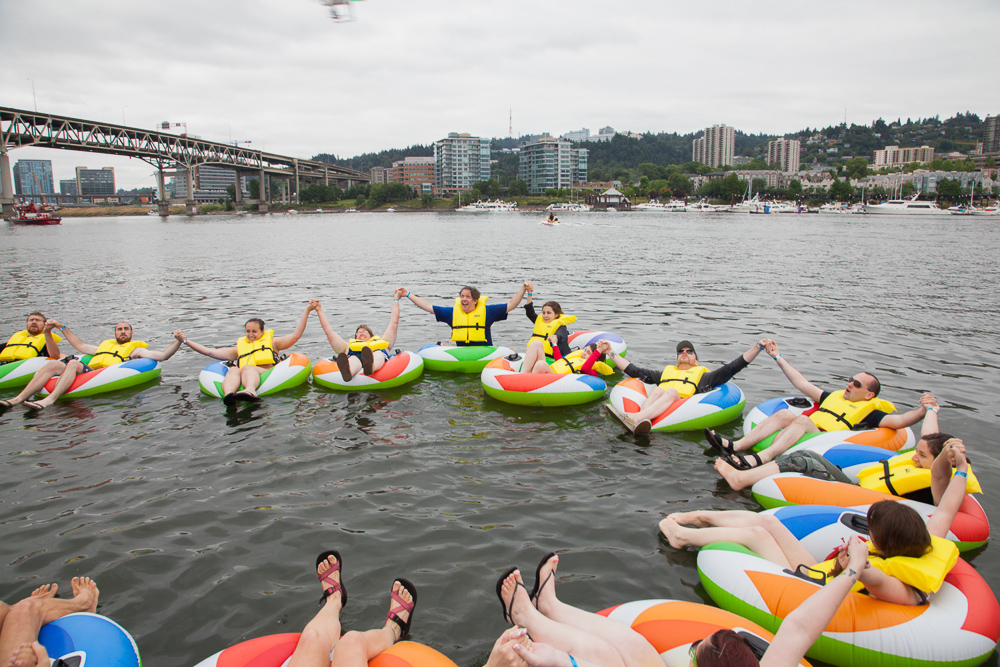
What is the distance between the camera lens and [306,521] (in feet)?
18.4

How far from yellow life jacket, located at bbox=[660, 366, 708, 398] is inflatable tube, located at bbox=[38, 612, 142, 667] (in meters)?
6.53

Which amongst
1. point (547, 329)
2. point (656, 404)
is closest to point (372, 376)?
point (547, 329)

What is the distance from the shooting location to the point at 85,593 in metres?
4.18

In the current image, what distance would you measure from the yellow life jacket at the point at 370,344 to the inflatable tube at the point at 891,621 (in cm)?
675

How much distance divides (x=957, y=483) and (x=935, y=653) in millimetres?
1425

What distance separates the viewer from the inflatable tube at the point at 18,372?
30.0ft

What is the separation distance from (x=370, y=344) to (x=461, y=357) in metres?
1.54

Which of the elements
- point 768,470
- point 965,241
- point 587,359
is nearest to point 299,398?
point 587,359

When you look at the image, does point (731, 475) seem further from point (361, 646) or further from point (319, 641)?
point (319, 641)

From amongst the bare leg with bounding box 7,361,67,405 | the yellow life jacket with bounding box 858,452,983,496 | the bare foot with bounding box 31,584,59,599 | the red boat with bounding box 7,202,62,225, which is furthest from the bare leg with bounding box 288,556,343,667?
the red boat with bounding box 7,202,62,225

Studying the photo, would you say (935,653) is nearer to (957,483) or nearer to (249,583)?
(957,483)

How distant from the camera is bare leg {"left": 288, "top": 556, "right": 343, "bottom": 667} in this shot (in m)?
3.34

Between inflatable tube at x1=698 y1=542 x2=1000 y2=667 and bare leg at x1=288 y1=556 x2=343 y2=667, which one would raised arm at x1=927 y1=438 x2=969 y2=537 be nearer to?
inflatable tube at x1=698 y1=542 x2=1000 y2=667

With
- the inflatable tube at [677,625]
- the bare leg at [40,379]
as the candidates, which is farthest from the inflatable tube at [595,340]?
the bare leg at [40,379]
